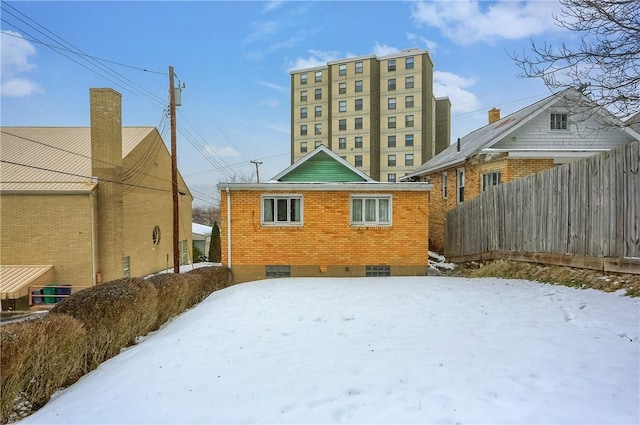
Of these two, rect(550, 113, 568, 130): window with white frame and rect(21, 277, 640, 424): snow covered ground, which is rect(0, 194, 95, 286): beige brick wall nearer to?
rect(21, 277, 640, 424): snow covered ground

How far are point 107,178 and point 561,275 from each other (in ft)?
67.6

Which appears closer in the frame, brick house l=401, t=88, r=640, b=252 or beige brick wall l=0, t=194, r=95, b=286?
brick house l=401, t=88, r=640, b=252

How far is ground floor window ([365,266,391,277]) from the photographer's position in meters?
12.7

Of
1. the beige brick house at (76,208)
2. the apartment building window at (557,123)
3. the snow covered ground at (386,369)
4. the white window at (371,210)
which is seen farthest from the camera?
the beige brick house at (76,208)

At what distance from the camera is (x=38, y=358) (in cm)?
459

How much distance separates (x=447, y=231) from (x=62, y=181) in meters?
19.6

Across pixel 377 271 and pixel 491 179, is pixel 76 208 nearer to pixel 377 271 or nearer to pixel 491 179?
pixel 377 271

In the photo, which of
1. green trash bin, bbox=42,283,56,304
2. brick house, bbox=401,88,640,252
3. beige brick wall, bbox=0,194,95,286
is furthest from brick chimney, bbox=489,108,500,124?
green trash bin, bbox=42,283,56,304

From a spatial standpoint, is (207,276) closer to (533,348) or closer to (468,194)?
(533,348)

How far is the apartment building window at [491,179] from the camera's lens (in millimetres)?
15359

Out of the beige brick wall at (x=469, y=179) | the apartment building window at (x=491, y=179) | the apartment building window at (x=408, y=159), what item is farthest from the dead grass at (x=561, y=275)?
the apartment building window at (x=408, y=159)

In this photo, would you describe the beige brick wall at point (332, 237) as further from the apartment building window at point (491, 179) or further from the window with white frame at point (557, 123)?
the window with white frame at point (557, 123)

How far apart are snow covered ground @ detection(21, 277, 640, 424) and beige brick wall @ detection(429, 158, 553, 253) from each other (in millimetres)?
8944

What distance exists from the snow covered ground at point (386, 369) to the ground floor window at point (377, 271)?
18.5 ft
